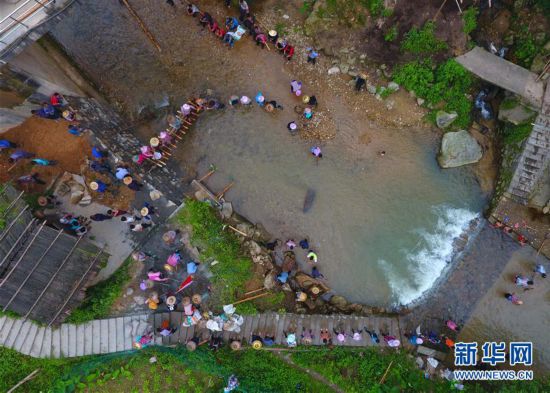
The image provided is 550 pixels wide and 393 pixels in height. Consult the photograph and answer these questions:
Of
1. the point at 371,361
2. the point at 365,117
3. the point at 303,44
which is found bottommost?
the point at 371,361

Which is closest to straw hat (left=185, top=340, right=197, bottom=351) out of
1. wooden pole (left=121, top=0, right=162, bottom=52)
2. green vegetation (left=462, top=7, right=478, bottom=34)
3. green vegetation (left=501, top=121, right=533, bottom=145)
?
wooden pole (left=121, top=0, right=162, bottom=52)

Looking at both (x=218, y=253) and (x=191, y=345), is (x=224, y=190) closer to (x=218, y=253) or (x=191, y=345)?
(x=218, y=253)

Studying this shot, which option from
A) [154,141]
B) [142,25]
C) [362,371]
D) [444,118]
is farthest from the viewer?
[142,25]

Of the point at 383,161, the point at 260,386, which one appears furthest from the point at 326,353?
the point at 383,161

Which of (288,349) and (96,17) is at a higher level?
(96,17)

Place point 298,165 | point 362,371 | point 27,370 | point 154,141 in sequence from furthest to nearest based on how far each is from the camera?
1. point 298,165
2. point 154,141
3. point 362,371
4. point 27,370

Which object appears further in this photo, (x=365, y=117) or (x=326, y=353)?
(x=365, y=117)

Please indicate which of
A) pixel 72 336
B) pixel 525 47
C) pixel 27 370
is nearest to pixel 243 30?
pixel 525 47

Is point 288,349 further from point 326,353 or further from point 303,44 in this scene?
point 303,44
